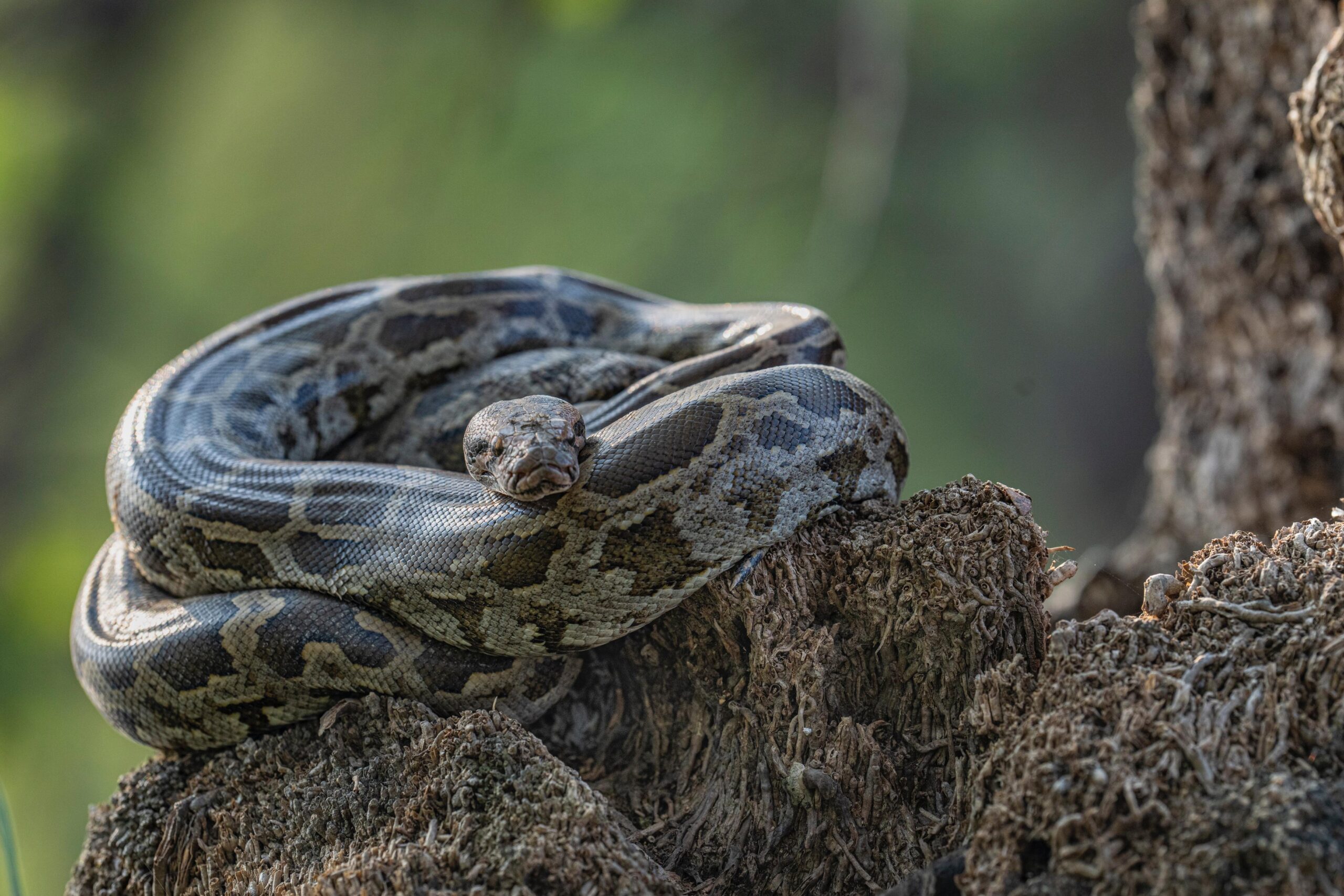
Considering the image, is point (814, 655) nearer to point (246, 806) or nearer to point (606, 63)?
point (246, 806)

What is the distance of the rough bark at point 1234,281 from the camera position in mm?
4410

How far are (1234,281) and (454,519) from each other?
13.6 feet

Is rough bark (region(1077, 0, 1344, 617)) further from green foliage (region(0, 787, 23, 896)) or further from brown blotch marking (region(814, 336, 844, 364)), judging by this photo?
green foliage (region(0, 787, 23, 896))

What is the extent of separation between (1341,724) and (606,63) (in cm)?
775

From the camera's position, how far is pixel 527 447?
258 centimetres

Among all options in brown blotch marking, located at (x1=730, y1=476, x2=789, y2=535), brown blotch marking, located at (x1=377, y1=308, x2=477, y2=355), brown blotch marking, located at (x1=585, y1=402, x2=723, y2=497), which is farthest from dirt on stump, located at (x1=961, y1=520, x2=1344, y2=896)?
brown blotch marking, located at (x1=377, y1=308, x2=477, y2=355)

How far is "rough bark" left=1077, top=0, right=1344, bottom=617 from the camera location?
14.5ft

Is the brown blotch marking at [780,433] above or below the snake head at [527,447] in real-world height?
above

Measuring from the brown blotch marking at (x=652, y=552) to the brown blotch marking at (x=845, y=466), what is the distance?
48 centimetres

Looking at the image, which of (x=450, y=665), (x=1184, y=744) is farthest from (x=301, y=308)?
(x=1184, y=744)

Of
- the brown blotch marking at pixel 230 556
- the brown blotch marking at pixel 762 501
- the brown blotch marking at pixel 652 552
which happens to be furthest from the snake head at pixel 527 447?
the brown blotch marking at pixel 230 556

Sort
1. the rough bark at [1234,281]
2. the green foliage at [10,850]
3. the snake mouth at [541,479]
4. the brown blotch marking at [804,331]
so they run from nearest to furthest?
the snake mouth at [541,479]
the green foliage at [10,850]
the brown blotch marking at [804,331]
the rough bark at [1234,281]

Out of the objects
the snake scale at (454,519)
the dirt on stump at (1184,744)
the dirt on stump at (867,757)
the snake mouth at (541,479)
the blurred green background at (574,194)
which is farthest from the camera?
the blurred green background at (574,194)

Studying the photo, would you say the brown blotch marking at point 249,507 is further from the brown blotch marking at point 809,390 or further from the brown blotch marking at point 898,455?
the brown blotch marking at point 898,455
